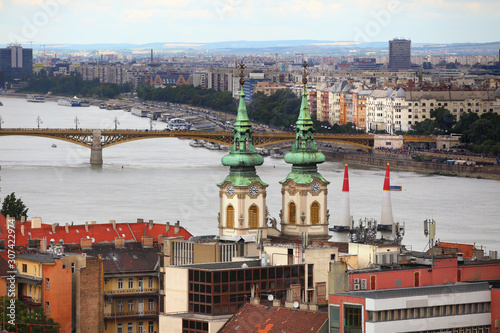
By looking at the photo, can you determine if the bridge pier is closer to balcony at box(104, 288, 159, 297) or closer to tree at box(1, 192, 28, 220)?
tree at box(1, 192, 28, 220)

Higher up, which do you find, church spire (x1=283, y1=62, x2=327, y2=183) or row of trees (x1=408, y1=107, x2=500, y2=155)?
church spire (x1=283, y1=62, x2=327, y2=183)

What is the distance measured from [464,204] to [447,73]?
287 feet

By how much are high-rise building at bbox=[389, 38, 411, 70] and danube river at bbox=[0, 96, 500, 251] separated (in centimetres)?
8369

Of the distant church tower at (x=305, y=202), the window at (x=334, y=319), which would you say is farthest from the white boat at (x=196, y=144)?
the window at (x=334, y=319)

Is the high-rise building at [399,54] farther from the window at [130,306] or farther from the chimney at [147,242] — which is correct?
the window at [130,306]

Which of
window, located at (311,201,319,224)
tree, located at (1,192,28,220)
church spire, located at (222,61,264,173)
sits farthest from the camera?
tree, located at (1,192,28,220)

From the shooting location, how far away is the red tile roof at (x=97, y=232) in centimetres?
2817

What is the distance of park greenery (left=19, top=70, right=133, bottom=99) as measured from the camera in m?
142

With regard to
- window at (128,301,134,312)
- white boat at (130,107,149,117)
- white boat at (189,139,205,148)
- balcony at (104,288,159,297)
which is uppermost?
balcony at (104,288,159,297)

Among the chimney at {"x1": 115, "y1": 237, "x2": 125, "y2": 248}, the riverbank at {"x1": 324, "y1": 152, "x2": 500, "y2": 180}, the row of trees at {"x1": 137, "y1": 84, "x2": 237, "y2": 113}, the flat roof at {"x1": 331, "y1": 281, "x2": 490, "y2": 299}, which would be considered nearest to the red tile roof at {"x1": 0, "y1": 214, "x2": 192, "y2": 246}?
the chimney at {"x1": 115, "y1": 237, "x2": 125, "y2": 248}

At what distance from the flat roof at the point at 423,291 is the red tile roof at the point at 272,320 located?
0.56m

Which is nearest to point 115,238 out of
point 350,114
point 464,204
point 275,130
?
point 464,204

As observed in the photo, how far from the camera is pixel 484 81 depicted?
98875 millimetres

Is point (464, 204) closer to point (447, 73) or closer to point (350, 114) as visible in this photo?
point (350, 114)
